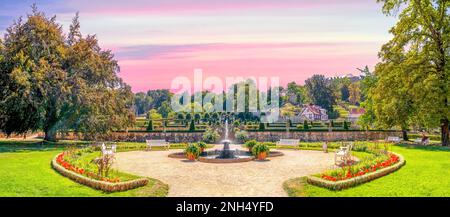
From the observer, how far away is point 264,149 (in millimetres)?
22031

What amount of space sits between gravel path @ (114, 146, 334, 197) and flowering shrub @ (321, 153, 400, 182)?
5.87ft

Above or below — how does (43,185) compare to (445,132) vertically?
below

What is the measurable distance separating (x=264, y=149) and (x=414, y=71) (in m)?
16.0

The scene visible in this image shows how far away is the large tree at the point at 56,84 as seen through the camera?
1204 inches

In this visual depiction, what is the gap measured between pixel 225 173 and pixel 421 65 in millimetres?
21244

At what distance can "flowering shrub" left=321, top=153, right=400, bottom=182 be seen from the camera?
46.0ft

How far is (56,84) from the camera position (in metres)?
32.0

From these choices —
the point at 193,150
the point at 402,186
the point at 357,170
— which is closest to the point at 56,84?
the point at 193,150

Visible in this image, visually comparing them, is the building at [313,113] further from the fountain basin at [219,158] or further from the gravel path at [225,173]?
the gravel path at [225,173]

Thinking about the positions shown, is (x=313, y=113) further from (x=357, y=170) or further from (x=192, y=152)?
(x=357, y=170)

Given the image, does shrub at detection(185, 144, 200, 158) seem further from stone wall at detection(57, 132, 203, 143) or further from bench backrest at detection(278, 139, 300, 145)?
stone wall at detection(57, 132, 203, 143)

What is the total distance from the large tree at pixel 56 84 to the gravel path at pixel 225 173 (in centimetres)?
1196

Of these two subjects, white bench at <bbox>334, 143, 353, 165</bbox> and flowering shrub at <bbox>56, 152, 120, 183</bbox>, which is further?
white bench at <bbox>334, 143, 353, 165</bbox>

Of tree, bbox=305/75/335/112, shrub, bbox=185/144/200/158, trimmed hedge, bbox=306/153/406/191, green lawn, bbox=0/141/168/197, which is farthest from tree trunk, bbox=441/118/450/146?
tree, bbox=305/75/335/112
